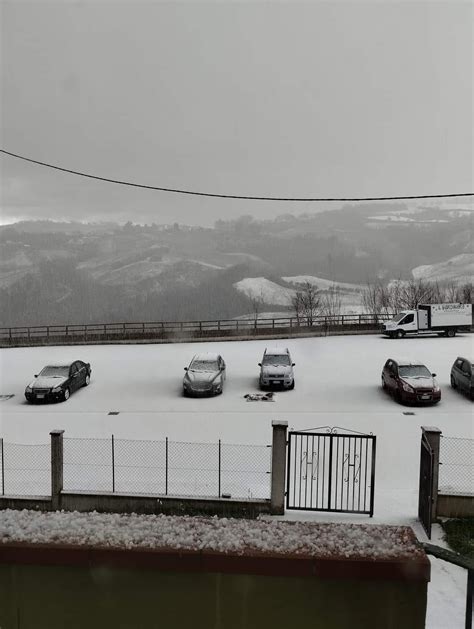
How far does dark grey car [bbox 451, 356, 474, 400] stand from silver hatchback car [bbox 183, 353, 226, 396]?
27.7 feet

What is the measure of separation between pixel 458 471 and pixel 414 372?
7990mm

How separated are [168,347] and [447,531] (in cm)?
2452

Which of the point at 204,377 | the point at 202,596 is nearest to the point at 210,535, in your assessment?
the point at 202,596

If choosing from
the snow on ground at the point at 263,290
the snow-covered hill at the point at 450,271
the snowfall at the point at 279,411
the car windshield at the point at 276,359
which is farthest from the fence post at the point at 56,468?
the snow on ground at the point at 263,290

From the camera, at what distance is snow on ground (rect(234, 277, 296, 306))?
15838cm

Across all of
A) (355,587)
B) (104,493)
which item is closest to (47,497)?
(104,493)

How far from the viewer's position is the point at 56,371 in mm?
22453

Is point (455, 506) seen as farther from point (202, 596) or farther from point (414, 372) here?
point (414, 372)

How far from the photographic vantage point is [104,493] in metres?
12.2

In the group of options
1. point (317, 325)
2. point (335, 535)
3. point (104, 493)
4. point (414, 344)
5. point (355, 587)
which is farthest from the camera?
point (317, 325)

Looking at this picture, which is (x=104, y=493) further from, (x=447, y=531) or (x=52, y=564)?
(x=52, y=564)

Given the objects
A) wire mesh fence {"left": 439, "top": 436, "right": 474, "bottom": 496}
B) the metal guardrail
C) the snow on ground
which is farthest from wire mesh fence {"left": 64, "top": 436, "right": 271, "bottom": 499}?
the snow on ground

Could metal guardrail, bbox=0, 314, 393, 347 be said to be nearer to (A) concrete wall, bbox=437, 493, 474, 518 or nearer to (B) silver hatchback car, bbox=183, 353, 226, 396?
(B) silver hatchback car, bbox=183, 353, 226, 396

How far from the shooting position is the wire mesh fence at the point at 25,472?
501 inches
